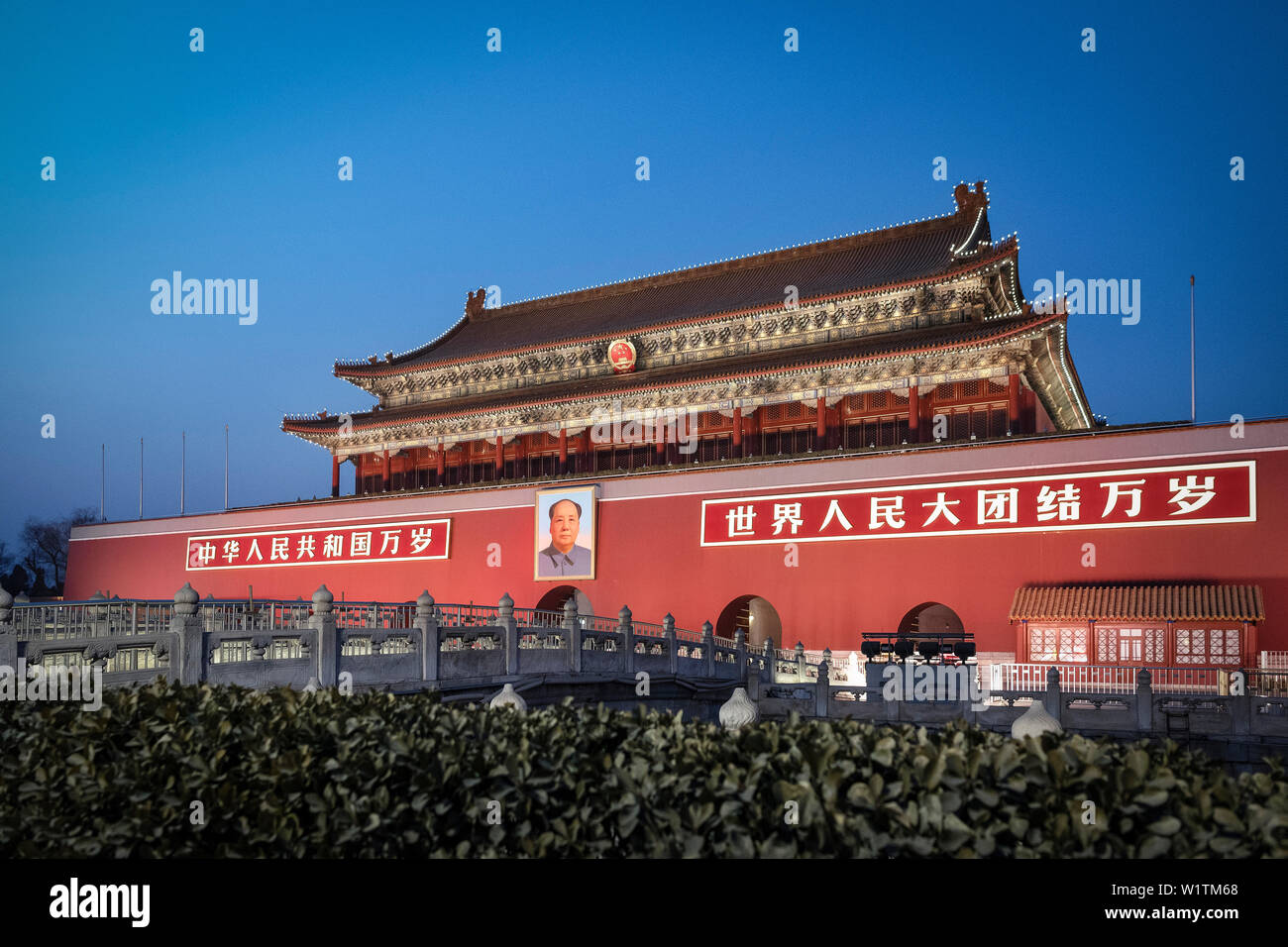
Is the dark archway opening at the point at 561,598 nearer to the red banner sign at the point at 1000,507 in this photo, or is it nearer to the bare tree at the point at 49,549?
the red banner sign at the point at 1000,507

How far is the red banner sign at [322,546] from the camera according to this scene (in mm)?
29125

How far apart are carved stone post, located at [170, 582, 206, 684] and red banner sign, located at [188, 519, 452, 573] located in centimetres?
1784

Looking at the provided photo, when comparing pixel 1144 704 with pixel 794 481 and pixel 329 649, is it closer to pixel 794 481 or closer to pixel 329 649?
pixel 794 481

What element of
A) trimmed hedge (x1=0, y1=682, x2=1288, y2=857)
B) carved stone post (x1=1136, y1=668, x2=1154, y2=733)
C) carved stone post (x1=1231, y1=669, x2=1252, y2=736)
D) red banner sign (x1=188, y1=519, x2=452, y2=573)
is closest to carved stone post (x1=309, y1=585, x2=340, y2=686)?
trimmed hedge (x1=0, y1=682, x2=1288, y2=857)

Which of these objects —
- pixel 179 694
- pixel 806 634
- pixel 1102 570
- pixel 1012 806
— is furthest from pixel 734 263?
pixel 1012 806

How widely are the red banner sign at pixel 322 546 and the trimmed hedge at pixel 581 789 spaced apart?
23.1 m

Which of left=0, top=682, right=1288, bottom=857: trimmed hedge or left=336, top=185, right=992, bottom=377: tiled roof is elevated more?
left=336, top=185, right=992, bottom=377: tiled roof

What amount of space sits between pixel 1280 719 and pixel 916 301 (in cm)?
1432

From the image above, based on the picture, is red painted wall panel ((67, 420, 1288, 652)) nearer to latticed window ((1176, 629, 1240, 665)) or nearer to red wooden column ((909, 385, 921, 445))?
latticed window ((1176, 629, 1240, 665))

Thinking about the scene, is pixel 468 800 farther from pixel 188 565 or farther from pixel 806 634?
pixel 188 565

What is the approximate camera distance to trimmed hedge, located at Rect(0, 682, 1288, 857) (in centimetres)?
353

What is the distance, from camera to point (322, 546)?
3089 centimetres

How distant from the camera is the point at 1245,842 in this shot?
3295 millimetres

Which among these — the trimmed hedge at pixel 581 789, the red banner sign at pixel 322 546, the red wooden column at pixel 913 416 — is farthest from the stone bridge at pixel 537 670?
the red banner sign at pixel 322 546
